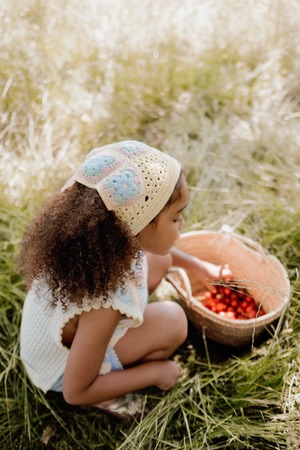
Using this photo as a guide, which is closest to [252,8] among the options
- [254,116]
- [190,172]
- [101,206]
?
[254,116]

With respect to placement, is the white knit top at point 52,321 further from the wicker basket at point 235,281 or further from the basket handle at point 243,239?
the basket handle at point 243,239

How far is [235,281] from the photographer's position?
1922 millimetres

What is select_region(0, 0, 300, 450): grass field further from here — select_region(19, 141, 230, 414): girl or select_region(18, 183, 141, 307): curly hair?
select_region(18, 183, 141, 307): curly hair

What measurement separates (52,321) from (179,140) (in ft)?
5.08

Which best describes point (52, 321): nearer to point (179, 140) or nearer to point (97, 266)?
point (97, 266)

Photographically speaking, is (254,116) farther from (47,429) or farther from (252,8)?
(47,429)

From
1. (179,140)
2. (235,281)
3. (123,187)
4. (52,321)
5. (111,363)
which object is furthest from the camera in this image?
(179,140)

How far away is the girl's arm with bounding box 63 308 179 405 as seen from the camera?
1.39 meters

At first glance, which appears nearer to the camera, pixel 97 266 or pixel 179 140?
pixel 97 266

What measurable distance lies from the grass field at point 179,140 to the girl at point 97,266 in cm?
20

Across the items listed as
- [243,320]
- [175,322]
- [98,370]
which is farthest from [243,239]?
[98,370]

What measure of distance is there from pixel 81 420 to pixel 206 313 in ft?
2.03

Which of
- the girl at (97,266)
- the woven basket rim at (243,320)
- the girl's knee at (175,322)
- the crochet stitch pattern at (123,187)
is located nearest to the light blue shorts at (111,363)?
the girl at (97,266)

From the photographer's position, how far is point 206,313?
181 cm
